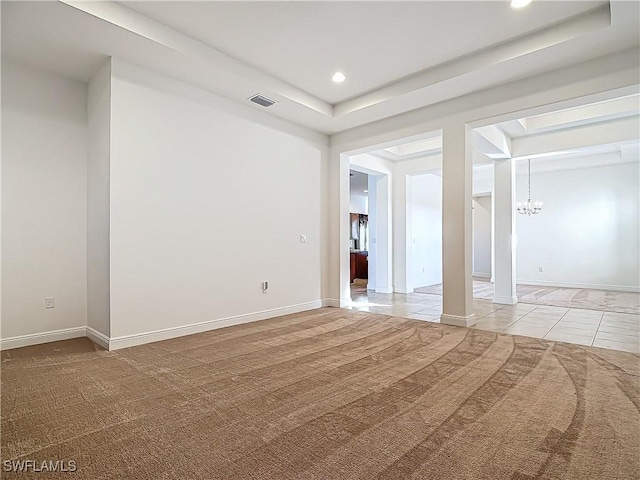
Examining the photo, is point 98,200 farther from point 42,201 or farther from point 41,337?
point 41,337

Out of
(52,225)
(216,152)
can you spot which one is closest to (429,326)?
(216,152)

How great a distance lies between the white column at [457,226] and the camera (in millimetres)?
4160

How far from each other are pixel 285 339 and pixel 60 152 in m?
3.05

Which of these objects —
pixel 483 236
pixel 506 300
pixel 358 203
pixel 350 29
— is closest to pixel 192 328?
pixel 350 29

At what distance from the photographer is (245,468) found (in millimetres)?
1476

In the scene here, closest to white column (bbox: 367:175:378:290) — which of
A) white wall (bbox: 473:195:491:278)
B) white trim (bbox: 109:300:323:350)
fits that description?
white trim (bbox: 109:300:323:350)

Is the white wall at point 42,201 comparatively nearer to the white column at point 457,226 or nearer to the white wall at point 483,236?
the white column at point 457,226

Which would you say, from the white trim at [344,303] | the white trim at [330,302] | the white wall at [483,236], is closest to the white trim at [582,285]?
the white wall at [483,236]

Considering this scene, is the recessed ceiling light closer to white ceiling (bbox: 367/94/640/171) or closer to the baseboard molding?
white ceiling (bbox: 367/94/640/171)

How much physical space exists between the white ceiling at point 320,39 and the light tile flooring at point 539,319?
2.85 meters

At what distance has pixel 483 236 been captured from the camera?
11.5m

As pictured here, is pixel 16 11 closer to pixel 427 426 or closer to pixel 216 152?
pixel 216 152

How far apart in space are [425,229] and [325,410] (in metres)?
7.11

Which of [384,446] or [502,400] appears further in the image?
[502,400]
